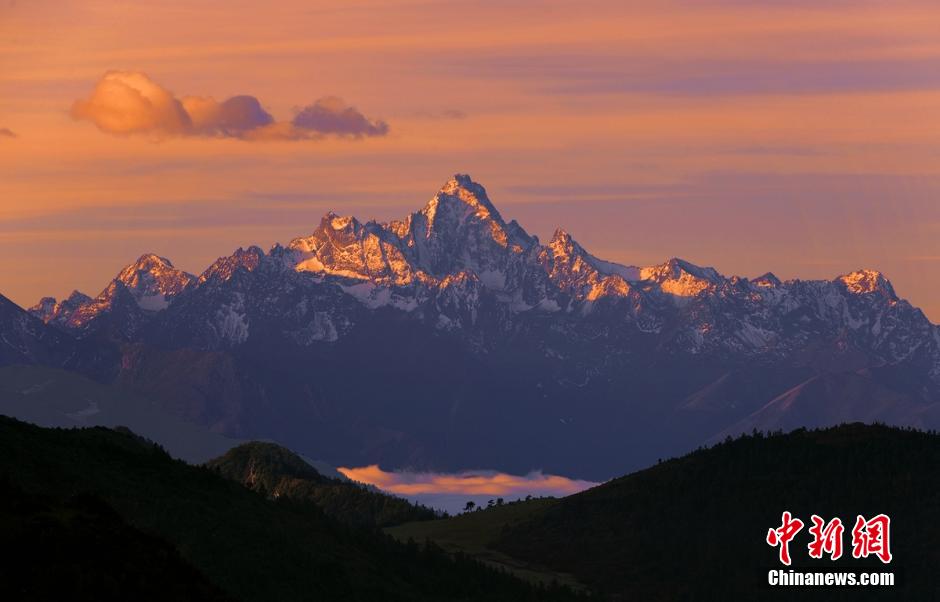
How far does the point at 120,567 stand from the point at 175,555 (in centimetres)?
562

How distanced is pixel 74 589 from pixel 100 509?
16094mm

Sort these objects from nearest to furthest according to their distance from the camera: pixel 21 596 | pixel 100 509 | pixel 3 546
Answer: pixel 21 596 → pixel 3 546 → pixel 100 509

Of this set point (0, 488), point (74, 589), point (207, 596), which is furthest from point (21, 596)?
point (0, 488)

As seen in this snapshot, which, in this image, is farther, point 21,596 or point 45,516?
point 45,516

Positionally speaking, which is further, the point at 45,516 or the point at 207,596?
the point at 45,516

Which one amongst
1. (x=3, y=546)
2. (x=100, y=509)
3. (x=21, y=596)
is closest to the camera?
(x=21, y=596)

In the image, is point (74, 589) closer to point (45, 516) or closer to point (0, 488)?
point (45, 516)

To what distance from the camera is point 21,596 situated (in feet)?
397

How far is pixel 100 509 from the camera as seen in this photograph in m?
137

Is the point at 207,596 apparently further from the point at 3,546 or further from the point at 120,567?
the point at 3,546

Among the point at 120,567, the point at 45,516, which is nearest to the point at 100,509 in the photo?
the point at 45,516

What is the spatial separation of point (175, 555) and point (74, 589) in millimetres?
9603

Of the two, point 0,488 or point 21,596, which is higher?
point 0,488

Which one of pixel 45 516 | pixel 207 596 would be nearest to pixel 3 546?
pixel 45 516
